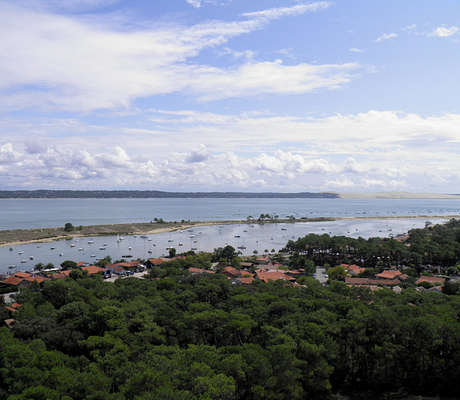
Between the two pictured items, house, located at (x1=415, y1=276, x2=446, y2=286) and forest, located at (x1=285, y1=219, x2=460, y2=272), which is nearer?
house, located at (x1=415, y1=276, x2=446, y2=286)

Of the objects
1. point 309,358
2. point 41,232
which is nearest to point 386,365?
point 309,358

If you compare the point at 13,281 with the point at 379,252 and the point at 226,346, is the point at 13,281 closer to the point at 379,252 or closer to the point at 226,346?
the point at 226,346

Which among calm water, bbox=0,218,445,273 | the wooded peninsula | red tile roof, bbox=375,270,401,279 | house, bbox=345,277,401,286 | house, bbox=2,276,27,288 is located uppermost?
the wooded peninsula

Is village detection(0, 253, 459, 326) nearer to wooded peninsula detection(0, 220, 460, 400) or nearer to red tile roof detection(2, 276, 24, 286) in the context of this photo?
red tile roof detection(2, 276, 24, 286)

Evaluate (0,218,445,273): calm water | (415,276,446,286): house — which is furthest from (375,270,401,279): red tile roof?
(0,218,445,273): calm water

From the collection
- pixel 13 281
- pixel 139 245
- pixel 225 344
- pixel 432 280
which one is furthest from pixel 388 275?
pixel 139 245

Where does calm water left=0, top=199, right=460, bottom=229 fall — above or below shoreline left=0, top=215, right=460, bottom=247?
above

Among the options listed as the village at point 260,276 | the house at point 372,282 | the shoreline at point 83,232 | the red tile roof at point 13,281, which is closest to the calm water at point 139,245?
the shoreline at point 83,232

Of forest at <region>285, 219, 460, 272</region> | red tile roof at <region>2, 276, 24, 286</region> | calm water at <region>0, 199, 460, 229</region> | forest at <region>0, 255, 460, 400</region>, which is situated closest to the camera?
forest at <region>0, 255, 460, 400</region>

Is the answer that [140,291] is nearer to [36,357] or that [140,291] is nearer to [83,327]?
[83,327]
